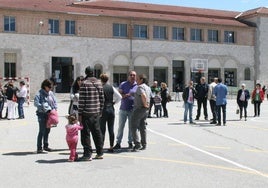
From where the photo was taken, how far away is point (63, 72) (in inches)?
1983

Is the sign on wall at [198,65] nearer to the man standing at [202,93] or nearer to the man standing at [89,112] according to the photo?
the man standing at [202,93]

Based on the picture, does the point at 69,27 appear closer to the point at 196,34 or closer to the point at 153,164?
the point at 196,34

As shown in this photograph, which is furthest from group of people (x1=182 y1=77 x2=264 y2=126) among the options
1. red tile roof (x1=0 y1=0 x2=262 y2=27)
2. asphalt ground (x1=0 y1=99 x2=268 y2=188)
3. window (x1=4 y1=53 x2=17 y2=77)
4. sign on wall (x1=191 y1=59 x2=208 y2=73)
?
sign on wall (x1=191 y1=59 x2=208 y2=73)

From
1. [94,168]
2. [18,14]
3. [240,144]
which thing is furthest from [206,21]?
[94,168]

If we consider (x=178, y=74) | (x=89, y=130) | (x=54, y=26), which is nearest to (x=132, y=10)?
(x=178, y=74)

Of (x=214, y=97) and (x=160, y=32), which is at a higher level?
(x=160, y=32)

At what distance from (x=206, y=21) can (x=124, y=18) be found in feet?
36.1

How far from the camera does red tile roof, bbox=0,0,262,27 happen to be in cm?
4969

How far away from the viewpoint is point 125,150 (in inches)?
442

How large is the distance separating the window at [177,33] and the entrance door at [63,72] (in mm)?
13082

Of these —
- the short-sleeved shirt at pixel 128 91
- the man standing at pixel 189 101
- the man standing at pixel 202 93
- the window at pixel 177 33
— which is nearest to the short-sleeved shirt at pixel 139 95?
the short-sleeved shirt at pixel 128 91

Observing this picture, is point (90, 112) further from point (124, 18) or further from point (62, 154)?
point (124, 18)

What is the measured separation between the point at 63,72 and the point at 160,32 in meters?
12.5

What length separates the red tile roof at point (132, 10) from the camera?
1956 inches
